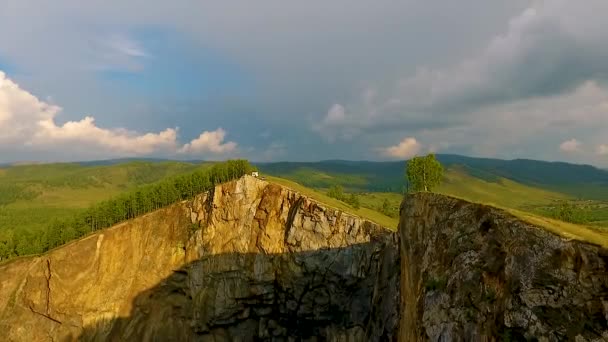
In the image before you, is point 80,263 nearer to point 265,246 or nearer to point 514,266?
point 265,246

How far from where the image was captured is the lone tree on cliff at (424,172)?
9831 centimetres

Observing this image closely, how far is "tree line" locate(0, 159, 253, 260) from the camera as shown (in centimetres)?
11250

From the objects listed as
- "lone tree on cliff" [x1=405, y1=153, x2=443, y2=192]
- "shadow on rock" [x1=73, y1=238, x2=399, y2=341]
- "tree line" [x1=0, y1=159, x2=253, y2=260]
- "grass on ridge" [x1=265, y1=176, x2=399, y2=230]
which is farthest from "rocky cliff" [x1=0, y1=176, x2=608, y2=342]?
"lone tree on cliff" [x1=405, y1=153, x2=443, y2=192]

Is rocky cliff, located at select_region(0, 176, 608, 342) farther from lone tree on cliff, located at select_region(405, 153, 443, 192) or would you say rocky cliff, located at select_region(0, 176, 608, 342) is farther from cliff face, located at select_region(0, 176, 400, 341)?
lone tree on cliff, located at select_region(405, 153, 443, 192)

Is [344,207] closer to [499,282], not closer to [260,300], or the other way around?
[260,300]

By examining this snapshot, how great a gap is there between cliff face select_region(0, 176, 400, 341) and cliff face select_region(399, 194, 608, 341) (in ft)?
119

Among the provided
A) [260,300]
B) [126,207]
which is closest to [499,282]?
[260,300]

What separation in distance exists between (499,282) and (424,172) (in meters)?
70.7

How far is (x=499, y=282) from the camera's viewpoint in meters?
30.0

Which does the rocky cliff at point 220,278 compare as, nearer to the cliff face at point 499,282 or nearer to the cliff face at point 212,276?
the cliff face at point 212,276

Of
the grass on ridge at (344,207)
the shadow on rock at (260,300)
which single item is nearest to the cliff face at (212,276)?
the shadow on rock at (260,300)

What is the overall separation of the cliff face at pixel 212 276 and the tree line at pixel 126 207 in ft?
63.0

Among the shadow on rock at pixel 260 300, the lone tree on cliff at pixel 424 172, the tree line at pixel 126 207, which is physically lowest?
the shadow on rock at pixel 260 300

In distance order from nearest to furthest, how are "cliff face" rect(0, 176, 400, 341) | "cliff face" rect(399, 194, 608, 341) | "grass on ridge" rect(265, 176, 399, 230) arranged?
"cliff face" rect(399, 194, 608, 341)
"cliff face" rect(0, 176, 400, 341)
"grass on ridge" rect(265, 176, 399, 230)
